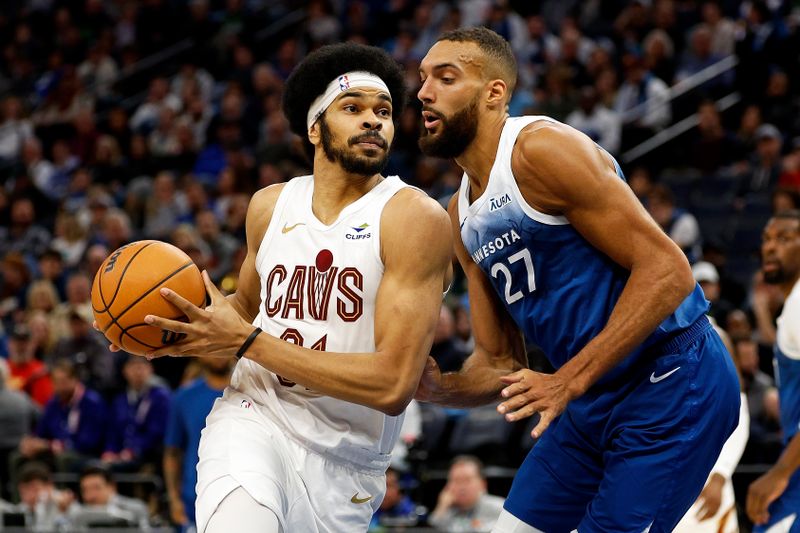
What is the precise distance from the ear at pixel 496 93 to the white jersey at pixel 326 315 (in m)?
0.47

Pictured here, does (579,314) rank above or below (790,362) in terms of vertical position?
above

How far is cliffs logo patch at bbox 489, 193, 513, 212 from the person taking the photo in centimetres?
436

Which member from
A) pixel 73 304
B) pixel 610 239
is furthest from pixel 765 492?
pixel 73 304

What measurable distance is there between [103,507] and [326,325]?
558cm

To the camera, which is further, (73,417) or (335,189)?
(73,417)

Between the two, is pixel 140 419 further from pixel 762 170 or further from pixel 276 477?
pixel 276 477

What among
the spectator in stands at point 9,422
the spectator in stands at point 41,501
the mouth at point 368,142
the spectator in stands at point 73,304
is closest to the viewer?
the mouth at point 368,142

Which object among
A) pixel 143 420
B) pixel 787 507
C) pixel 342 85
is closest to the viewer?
pixel 342 85

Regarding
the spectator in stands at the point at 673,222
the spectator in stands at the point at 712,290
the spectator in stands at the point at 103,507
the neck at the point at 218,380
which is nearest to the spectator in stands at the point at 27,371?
the spectator in stands at the point at 103,507

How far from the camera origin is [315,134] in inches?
190

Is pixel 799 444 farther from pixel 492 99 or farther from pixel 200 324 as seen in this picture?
pixel 200 324

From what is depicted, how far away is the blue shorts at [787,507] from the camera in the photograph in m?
5.84

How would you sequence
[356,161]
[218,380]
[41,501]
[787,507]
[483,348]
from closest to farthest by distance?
[356,161], [483,348], [787,507], [218,380], [41,501]

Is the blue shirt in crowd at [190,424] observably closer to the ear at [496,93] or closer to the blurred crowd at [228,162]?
the blurred crowd at [228,162]
